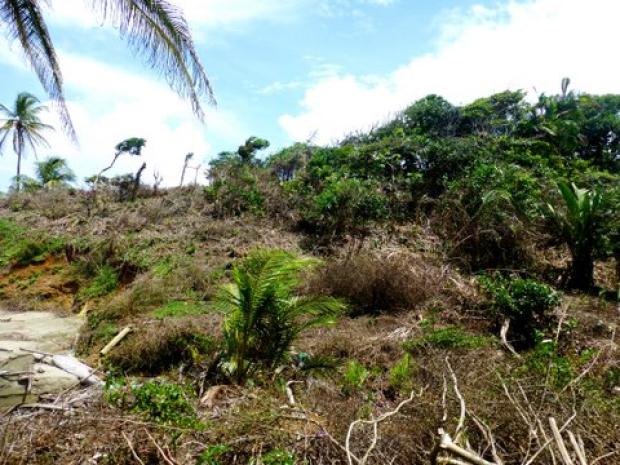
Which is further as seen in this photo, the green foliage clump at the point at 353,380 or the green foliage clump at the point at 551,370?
the green foliage clump at the point at 353,380

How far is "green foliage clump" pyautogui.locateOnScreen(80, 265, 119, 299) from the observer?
1055 centimetres

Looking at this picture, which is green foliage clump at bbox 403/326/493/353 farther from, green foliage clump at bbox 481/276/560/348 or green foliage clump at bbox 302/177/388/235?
green foliage clump at bbox 302/177/388/235

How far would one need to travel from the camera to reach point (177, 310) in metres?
8.06

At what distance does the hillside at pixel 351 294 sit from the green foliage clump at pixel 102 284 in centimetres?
5

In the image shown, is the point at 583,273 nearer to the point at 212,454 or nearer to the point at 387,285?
the point at 387,285

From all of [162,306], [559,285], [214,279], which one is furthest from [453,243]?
[162,306]

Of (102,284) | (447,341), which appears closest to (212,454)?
(447,341)

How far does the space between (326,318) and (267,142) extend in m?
13.7

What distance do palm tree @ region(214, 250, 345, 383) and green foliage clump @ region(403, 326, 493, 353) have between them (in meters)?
1.43

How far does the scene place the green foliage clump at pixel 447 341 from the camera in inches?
231

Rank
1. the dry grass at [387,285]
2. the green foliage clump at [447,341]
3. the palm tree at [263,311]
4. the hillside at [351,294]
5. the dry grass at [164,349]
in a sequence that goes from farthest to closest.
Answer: the dry grass at [387,285], the dry grass at [164,349], the green foliage clump at [447,341], the palm tree at [263,311], the hillside at [351,294]

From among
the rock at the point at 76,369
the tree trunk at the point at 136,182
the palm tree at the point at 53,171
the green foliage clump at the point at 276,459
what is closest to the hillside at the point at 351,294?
the green foliage clump at the point at 276,459

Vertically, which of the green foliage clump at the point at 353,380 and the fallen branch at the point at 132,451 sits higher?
the fallen branch at the point at 132,451

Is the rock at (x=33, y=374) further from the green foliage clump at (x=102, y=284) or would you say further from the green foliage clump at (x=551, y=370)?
the green foliage clump at (x=102, y=284)
